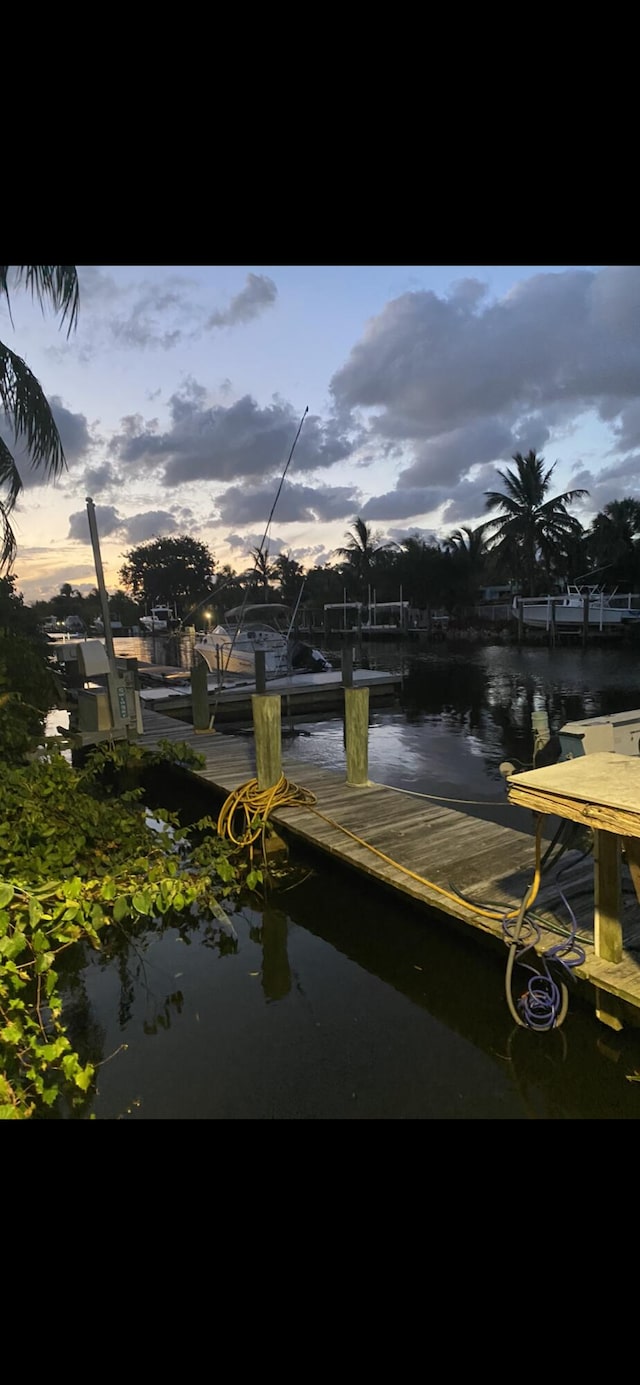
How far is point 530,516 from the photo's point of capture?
141 feet

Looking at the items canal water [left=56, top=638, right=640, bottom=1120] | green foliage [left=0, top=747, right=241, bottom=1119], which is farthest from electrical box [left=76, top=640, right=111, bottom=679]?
canal water [left=56, top=638, right=640, bottom=1120]

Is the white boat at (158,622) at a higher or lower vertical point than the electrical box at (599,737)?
higher

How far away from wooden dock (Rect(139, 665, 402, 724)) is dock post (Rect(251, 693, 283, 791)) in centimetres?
770

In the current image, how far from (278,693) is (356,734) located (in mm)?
10535

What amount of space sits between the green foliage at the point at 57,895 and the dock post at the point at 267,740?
126cm

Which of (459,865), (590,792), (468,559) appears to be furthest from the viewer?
(468,559)

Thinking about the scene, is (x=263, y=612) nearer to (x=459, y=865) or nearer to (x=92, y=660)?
(x=92, y=660)

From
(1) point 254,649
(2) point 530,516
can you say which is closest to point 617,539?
(2) point 530,516

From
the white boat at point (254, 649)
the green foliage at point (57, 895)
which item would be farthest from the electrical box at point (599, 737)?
the white boat at point (254, 649)

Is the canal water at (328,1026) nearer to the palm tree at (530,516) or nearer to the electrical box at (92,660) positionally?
the electrical box at (92,660)

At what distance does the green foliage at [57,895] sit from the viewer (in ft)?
9.26

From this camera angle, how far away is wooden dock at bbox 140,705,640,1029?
3764mm
